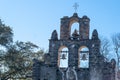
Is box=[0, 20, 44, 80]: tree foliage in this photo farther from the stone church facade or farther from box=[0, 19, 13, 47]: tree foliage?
the stone church facade

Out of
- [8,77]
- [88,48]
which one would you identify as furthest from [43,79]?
[8,77]

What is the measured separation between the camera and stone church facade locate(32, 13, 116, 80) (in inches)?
1007

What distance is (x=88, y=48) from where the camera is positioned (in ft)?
86.2

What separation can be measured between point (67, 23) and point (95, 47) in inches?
103

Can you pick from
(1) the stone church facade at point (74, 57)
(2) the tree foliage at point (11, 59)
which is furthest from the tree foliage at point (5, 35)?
(1) the stone church facade at point (74, 57)

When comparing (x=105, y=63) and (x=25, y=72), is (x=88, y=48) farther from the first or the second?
(x=25, y=72)

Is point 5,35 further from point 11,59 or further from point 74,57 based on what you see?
point 74,57

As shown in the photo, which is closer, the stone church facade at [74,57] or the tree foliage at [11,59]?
the stone church facade at [74,57]

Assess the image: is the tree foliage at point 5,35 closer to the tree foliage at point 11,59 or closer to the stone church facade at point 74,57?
the tree foliage at point 11,59

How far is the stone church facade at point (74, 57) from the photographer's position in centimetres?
2558

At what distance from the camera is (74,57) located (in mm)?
26234

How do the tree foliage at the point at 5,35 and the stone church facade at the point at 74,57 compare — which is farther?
the tree foliage at the point at 5,35

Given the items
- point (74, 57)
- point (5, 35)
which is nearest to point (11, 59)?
point (5, 35)

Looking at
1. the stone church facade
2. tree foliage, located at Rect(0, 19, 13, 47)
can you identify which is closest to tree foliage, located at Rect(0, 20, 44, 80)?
tree foliage, located at Rect(0, 19, 13, 47)
